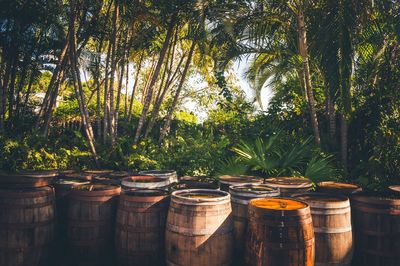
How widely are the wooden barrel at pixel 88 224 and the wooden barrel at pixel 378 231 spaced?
3515mm

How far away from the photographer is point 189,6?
27.9 ft

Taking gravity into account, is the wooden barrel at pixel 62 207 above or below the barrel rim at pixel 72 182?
below

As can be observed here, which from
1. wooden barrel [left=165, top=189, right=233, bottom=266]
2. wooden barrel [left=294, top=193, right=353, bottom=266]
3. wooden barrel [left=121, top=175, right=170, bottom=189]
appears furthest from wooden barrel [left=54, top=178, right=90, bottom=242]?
wooden barrel [left=294, top=193, right=353, bottom=266]

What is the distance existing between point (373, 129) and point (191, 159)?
187 inches

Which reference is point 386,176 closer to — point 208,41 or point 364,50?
point 364,50

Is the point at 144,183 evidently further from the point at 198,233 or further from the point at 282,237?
the point at 282,237

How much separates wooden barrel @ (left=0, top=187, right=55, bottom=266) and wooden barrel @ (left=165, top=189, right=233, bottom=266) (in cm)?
174

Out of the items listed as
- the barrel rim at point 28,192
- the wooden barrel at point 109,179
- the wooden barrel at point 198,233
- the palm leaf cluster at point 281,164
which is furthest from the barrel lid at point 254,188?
the barrel rim at point 28,192

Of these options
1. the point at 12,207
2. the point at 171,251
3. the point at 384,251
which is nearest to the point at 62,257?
the point at 12,207

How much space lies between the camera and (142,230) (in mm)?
4301

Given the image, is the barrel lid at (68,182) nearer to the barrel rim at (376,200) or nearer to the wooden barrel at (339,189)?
the wooden barrel at (339,189)

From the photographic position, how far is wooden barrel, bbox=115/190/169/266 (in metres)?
4.30

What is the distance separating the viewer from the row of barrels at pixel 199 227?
3719mm

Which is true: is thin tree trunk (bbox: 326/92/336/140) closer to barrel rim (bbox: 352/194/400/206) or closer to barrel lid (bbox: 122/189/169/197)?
barrel rim (bbox: 352/194/400/206)
